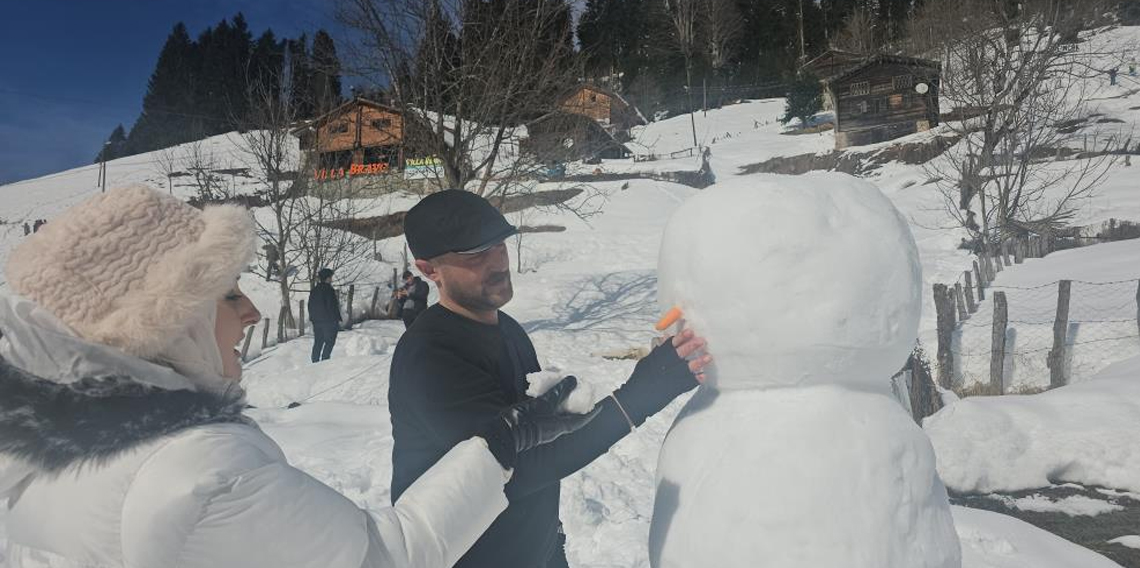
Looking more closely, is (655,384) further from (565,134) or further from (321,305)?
(565,134)

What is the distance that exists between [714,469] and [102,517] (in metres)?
1.31

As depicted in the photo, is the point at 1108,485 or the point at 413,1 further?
the point at 413,1

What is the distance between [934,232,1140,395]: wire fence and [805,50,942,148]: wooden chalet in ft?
67.5

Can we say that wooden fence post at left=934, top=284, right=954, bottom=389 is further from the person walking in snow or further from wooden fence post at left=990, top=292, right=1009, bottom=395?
the person walking in snow

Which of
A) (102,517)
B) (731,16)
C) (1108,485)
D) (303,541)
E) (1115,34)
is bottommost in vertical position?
(1108,485)

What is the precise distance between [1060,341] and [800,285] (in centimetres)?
724

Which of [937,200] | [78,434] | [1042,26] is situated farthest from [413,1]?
[937,200]

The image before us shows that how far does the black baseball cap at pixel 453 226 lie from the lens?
2018 millimetres

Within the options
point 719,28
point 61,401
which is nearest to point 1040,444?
point 61,401

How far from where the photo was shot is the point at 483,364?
1.90m

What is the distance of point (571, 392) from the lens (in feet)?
6.01

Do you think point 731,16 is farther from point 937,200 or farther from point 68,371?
point 68,371

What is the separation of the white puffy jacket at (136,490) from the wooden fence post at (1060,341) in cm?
822

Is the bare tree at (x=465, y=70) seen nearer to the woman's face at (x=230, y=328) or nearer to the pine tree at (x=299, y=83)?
the pine tree at (x=299, y=83)
